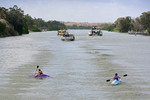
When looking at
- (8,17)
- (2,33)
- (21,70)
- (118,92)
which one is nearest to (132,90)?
(118,92)

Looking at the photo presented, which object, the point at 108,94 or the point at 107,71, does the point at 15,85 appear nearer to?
the point at 108,94

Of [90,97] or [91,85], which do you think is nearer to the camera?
[90,97]

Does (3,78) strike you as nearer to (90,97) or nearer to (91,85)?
(91,85)

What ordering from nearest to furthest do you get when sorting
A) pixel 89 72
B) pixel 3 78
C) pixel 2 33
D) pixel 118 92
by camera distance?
pixel 118 92, pixel 3 78, pixel 89 72, pixel 2 33

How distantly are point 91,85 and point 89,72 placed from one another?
308 inches

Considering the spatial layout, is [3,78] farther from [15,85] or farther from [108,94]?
[108,94]

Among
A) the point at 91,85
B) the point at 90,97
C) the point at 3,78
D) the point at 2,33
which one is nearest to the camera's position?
the point at 90,97

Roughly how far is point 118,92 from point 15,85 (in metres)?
9.99

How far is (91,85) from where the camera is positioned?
28.3 m

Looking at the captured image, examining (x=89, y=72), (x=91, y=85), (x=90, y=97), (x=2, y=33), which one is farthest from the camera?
(x=2, y=33)

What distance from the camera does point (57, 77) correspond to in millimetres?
32156

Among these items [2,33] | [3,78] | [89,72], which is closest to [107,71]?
[89,72]

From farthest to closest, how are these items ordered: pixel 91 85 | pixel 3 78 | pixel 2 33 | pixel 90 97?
pixel 2 33, pixel 3 78, pixel 91 85, pixel 90 97

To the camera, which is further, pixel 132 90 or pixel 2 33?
pixel 2 33
